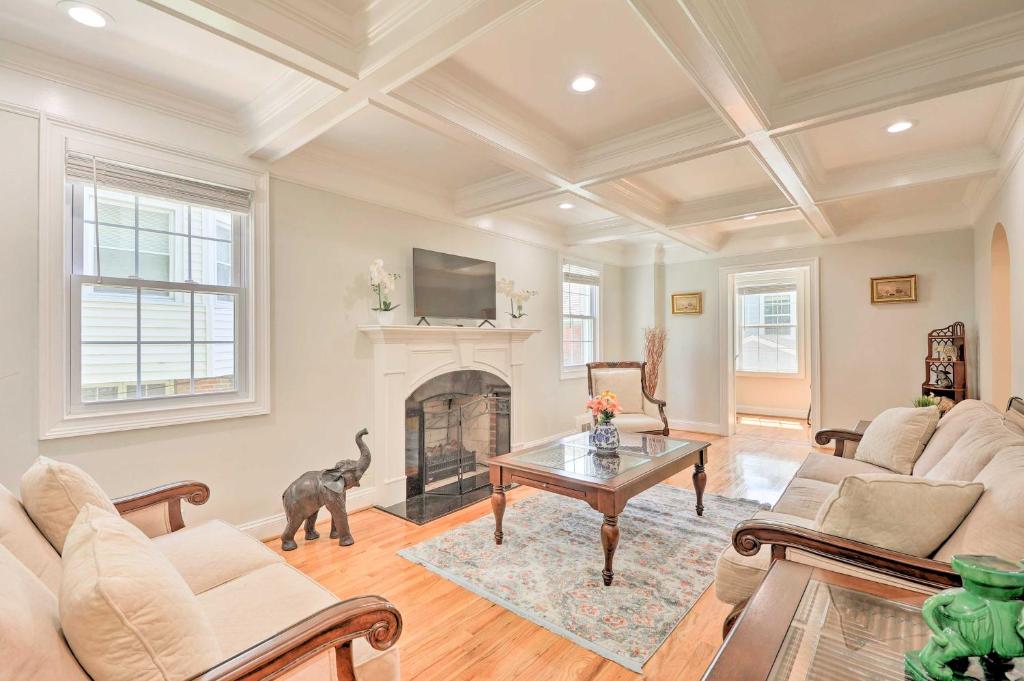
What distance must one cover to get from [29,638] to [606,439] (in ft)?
9.14

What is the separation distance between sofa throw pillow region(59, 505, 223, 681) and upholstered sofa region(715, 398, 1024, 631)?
4.91ft

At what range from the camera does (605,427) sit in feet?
10.5

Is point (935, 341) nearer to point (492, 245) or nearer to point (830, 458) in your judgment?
point (830, 458)

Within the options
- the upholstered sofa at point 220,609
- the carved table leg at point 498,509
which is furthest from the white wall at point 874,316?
the upholstered sofa at point 220,609

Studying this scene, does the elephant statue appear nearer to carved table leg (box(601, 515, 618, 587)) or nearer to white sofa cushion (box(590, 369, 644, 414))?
carved table leg (box(601, 515, 618, 587))

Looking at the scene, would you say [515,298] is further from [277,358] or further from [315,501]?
[315,501]

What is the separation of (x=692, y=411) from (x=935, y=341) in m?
2.60

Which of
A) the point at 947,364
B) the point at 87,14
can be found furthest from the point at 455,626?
the point at 947,364

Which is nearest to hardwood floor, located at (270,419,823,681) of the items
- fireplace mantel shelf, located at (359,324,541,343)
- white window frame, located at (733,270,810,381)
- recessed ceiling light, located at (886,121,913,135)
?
fireplace mantel shelf, located at (359,324,541,343)

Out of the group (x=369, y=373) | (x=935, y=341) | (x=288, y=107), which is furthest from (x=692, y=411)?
(x=288, y=107)

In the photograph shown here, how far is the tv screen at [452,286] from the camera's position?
13.1ft

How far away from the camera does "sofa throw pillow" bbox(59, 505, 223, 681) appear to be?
86cm

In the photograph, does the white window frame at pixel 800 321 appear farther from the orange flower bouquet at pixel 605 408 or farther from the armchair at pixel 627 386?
Answer: the orange flower bouquet at pixel 605 408

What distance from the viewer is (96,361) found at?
2502mm
